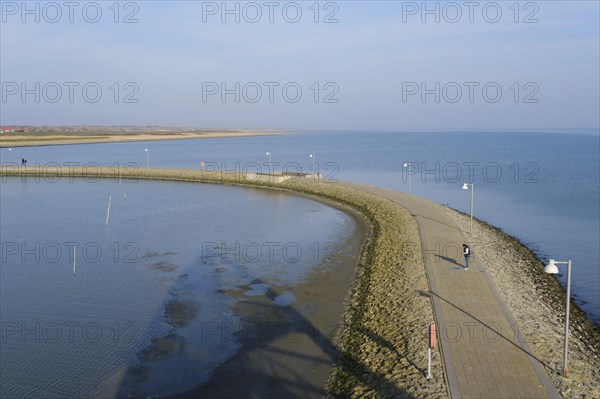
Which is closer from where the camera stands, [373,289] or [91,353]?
[91,353]

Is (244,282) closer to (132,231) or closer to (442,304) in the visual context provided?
(442,304)

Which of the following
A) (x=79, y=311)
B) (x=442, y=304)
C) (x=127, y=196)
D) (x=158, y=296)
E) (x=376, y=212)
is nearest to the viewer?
(x=442, y=304)

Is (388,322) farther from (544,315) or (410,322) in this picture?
(544,315)

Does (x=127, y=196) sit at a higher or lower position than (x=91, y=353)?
higher

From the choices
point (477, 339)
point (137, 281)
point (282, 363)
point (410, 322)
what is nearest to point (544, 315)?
point (477, 339)

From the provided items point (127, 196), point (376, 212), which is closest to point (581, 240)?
point (376, 212)

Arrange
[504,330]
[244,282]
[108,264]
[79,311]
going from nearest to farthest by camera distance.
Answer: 1. [504,330]
2. [79,311]
3. [244,282]
4. [108,264]

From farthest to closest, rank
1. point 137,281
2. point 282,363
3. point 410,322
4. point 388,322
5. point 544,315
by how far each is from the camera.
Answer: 1. point 137,281
2. point 544,315
3. point 388,322
4. point 410,322
5. point 282,363
